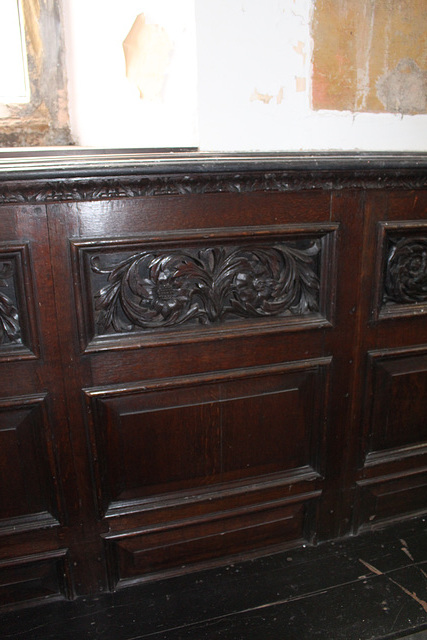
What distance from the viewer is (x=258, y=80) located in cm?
132

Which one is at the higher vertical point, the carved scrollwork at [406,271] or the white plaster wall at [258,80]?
the white plaster wall at [258,80]

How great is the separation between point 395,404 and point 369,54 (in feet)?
3.44

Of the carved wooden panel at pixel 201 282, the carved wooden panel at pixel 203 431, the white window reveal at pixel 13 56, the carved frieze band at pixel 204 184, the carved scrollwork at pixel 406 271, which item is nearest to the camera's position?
the carved frieze band at pixel 204 184

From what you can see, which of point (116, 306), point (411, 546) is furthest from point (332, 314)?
point (411, 546)

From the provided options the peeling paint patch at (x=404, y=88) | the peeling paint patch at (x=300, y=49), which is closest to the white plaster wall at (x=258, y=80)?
the peeling paint patch at (x=300, y=49)

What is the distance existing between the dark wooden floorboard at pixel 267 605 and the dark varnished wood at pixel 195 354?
57mm

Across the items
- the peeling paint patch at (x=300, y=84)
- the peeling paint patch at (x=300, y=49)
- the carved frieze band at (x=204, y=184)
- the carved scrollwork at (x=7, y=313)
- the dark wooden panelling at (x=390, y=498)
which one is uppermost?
the peeling paint patch at (x=300, y=49)

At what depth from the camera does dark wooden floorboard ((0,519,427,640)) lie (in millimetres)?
1255

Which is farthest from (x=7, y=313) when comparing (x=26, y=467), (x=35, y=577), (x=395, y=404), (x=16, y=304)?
(x=395, y=404)

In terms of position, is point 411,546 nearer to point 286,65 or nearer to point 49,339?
point 49,339

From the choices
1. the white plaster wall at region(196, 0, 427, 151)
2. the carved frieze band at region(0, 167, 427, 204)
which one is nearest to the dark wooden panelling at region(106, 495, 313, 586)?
the carved frieze band at region(0, 167, 427, 204)

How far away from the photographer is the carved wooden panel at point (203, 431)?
4.15 ft

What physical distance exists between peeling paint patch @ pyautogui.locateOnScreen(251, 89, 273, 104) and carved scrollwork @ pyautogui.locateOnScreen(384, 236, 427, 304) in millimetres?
522

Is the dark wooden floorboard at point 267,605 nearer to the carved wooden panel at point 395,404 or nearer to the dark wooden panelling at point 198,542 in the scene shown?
the dark wooden panelling at point 198,542
